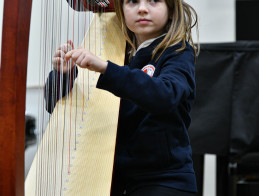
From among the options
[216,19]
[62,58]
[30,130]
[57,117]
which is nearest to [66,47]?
[62,58]

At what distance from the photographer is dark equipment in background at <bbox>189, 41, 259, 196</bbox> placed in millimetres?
1690

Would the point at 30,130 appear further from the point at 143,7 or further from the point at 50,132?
the point at 143,7

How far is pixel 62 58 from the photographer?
1040 mm

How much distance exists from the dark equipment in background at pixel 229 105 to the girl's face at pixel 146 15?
2.31ft

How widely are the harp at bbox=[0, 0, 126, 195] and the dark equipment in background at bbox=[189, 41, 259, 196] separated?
0.60 meters

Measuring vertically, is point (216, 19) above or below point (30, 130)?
above

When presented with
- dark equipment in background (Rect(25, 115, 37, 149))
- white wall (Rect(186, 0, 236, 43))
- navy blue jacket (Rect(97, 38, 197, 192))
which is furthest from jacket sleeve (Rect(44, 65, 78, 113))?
white wall (Rect(186, 0, 236, 43))

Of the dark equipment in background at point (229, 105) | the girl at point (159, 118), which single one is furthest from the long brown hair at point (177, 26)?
the dark equipment in background at point (229, 105)

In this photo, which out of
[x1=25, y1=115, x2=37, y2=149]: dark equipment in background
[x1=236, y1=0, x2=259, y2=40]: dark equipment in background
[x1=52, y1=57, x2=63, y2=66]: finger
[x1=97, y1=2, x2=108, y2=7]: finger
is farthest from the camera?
[x1=236, y1=0, x2=259, y2=40]: dark equipment in background

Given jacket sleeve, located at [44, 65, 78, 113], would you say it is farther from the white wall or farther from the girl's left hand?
the white wall

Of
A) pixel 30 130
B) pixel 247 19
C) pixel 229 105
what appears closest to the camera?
pixel 229 105

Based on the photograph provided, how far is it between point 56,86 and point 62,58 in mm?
92

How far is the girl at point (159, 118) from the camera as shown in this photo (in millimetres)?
952

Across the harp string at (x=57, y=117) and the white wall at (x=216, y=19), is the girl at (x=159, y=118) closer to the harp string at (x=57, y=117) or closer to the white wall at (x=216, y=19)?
the harp string at (x=57, y=117)
